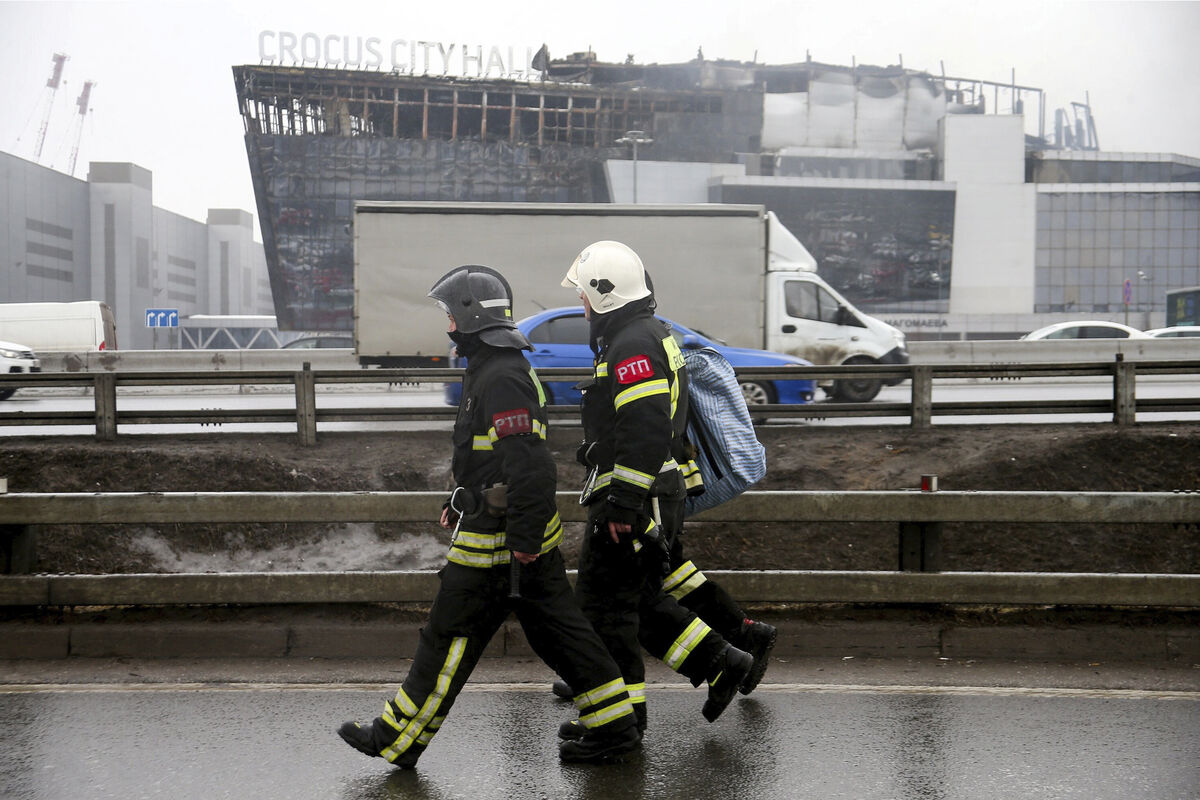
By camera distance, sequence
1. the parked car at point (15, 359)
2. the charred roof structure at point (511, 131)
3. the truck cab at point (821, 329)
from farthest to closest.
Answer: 1. the charred roof structure at point (511, 131)
2. the parked car at point (15, 359)
3. the truck cab at point (821, 329)

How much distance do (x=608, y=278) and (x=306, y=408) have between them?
7.57 m

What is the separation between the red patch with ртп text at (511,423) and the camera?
13.2 ft

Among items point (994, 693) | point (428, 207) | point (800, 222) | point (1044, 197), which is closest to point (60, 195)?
point (800, 222)

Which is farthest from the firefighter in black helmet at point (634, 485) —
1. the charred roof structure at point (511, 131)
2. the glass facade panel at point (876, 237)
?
the glass facade panel at point (876, 237)

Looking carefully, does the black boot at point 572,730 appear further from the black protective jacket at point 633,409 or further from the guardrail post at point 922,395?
the guardrail post at point 922,395

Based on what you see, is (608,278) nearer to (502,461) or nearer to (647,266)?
(502,461)

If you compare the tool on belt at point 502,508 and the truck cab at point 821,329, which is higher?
the truck cab at point 821,329

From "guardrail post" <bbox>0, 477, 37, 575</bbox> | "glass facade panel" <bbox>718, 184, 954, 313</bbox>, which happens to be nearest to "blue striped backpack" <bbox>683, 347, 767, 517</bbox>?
"guardrail post" <bbox>0, 477, 37, 575</bbox>

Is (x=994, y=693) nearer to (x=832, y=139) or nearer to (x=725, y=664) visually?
(x=725, y=664)

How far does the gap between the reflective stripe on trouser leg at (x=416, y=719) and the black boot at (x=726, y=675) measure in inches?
43.9

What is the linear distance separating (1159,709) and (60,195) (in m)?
101

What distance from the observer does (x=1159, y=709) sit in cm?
478

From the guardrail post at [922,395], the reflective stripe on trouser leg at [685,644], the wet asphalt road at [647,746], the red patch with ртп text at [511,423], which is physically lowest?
the wet asphalt road at [647,746]

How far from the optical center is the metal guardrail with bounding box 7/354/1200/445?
11.2 meters
